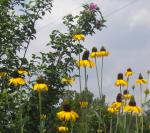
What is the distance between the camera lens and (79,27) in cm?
1102

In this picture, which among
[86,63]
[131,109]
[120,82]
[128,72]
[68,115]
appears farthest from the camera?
[128,72]

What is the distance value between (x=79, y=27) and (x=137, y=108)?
411cm

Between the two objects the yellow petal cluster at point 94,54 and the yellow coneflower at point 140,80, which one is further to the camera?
the yellow coneflower at point 140,80

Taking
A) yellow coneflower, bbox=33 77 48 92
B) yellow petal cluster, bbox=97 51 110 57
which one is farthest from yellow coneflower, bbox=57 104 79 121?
yellow petal cluster, bbox=97 51 110 57

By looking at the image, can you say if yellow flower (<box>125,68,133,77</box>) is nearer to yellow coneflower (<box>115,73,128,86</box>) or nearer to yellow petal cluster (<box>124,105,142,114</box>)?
yellow coneflower (<box>115,73,128,86</box>)

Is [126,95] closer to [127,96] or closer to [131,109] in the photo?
[127,96]

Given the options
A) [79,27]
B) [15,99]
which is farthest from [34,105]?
[79,27]

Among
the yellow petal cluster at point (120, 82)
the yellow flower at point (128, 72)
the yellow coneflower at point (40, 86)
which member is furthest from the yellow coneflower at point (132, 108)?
the yellow coneflower at point (40, 86)

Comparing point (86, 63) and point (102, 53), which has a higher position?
point (102, 53)

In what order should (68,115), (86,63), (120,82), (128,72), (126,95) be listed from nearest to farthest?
(68,115) → (86,63) → (126,95) → (120,82) → (128,72)

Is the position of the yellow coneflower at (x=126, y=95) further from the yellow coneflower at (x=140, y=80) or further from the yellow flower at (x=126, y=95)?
the yellow coneflower at (x=140, y=80)

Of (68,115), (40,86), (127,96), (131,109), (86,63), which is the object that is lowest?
(68,115)

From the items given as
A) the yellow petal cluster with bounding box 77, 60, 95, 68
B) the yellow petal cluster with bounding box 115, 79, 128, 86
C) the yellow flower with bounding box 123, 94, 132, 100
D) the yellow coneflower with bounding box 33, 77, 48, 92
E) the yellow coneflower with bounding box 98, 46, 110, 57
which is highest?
the yellow coneflower with bounding box 98, 46, 110, 57

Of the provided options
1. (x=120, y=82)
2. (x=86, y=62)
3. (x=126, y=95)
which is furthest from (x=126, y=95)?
(x=86, y=62)
